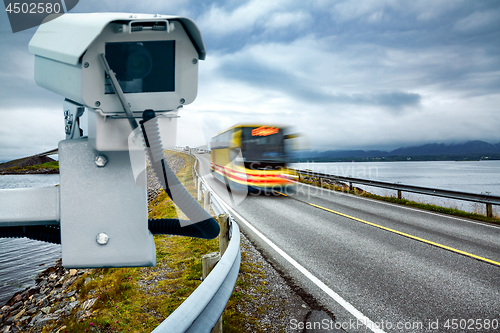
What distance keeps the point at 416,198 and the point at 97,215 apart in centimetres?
1600

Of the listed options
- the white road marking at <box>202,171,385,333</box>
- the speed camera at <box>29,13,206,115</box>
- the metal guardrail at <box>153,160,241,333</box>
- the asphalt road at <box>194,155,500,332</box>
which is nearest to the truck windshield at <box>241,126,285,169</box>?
the asphalt road at <box>194,155,500,332</box>

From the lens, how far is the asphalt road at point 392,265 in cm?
388

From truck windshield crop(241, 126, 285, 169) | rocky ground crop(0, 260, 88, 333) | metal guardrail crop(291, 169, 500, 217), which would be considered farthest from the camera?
truck windshield crop(241, 126, 285, 169)

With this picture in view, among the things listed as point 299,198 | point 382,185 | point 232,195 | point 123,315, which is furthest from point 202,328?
A: point 382,185

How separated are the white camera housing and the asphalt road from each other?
3.78 metres

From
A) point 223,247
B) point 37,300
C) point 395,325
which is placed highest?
point 223,247

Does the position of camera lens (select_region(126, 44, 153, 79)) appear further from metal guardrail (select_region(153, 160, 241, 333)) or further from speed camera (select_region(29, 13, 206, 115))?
metal guardrail (select_region(153, 160, 241, 333))

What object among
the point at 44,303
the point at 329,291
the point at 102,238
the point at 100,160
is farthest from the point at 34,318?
the point at 100,160

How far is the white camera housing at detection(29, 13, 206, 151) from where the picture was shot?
0.80 metres

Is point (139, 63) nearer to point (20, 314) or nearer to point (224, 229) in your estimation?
point (224, 229)

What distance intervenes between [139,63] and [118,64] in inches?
2.4

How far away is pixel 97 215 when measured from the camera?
88cm

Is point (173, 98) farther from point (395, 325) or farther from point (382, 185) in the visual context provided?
point (382, 185)

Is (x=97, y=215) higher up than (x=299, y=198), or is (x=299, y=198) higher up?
(x=97, y=215)
